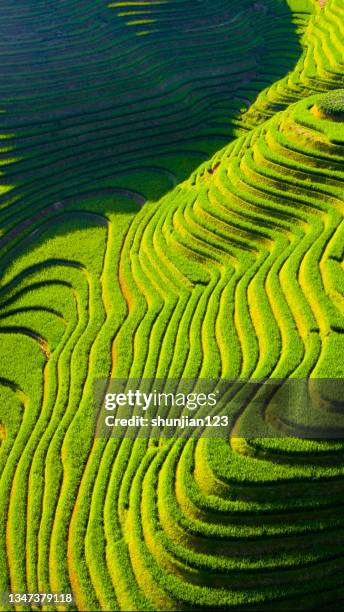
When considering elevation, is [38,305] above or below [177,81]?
below

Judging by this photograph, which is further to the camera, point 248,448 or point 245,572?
point 248,448

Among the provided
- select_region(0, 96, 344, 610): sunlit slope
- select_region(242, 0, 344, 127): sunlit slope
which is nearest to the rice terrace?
select_region(0, 96, 344, 610): sunlit slope

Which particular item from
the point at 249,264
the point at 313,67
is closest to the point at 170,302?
the point at 249,264

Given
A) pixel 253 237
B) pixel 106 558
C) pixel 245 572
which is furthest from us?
pixel 253 237

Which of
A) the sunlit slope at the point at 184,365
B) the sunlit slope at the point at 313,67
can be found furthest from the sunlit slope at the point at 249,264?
the sunlit slope at the point at 313,67

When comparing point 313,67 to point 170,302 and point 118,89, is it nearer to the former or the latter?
point 118,89

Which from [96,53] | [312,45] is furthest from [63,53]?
[312,45]

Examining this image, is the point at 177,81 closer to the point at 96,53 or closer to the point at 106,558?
the point at 96,53
